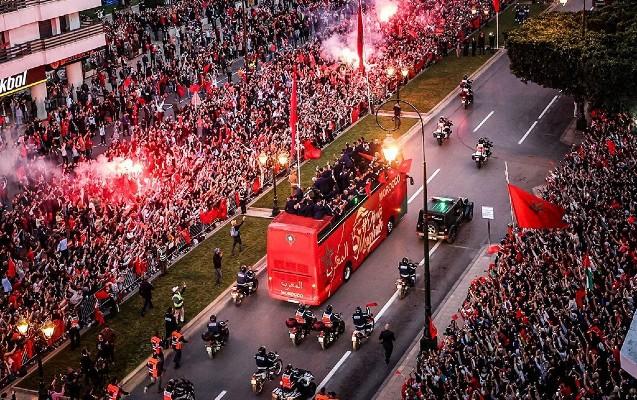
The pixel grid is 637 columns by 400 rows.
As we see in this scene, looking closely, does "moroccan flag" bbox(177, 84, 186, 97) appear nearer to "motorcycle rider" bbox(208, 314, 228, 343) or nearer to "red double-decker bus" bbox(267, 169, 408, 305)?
"red double-decker bus" bbox(267, 169, 408, 305)

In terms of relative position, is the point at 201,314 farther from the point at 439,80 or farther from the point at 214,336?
the point at 439,80

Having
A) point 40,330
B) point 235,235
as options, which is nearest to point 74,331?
point 40,330

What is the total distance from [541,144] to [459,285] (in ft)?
63.3

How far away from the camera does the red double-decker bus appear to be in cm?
3851

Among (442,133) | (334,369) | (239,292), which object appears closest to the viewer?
(334,369)

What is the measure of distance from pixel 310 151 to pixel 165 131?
778cm

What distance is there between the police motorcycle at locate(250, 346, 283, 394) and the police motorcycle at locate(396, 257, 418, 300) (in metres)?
7.79

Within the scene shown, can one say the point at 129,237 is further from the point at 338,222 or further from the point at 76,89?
the point at 76,89

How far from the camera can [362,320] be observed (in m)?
37.4

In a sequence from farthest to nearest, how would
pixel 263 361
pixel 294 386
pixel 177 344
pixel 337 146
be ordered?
1. pixel 337 146
2. pixel 177 344
3. pixel 263 361
4. pixel 294 386

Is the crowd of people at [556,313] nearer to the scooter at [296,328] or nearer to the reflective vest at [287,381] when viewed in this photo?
the reflective vest at [287,381]

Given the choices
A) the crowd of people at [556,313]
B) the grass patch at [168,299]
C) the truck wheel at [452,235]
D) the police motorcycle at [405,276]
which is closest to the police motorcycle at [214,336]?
the grass patch at [168,299]

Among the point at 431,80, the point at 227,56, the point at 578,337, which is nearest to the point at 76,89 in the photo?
the point at 227,56

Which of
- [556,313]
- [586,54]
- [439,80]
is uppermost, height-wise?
[586,54]
